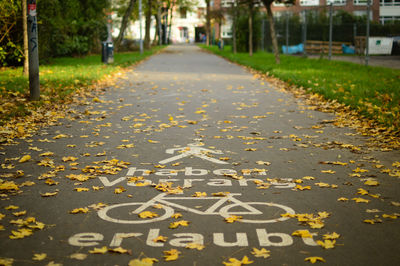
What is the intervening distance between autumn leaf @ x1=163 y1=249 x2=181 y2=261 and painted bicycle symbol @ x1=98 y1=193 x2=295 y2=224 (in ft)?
2.37

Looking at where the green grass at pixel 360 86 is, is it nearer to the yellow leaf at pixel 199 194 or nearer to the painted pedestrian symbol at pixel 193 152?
the painted pedestrian symbol at pixel 193 152

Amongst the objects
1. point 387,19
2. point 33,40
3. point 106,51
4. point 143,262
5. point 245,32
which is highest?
point 245,32

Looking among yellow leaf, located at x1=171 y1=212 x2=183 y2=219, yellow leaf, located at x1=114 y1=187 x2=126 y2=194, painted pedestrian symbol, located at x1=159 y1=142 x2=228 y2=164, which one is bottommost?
yellow leaf, located at x1=171 y1=212 x2=183 y2=219

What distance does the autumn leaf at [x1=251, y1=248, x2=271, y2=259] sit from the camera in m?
3.85

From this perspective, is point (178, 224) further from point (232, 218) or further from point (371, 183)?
point (371, 183)

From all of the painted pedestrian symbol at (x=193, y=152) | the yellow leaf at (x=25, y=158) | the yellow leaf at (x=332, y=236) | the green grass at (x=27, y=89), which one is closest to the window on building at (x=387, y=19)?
the green grass at (x=27, y=89)

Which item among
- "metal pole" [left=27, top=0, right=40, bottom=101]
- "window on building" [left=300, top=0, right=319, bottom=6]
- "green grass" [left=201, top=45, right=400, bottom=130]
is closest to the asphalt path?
"green grass" [left=201, top=45, right=400, bottom=130]

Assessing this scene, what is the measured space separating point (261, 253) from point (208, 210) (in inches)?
42.9

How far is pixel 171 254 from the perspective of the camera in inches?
153

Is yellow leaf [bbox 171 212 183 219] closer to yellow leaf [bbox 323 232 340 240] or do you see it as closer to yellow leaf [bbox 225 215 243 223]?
yellow leaf [bbox 225 215 243 223]

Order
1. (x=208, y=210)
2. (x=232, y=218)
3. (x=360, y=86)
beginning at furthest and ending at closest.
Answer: (x=360, y=86) → (x=208, y=210) → (x=232, y=218)

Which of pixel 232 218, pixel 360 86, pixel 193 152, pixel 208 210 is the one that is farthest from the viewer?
pixel 360 86

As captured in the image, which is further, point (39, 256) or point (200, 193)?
point (200, 193)

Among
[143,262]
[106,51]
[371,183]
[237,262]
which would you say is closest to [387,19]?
[106,51]
